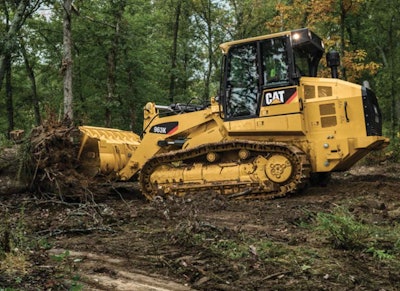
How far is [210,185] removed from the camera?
365 inches

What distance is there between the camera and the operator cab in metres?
8.84

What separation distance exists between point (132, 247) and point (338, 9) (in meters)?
15.2

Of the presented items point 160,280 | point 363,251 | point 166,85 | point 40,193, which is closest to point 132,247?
point 160,280

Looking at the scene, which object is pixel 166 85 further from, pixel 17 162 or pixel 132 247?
pixel 132 247

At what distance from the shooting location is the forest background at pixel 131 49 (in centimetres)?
1798

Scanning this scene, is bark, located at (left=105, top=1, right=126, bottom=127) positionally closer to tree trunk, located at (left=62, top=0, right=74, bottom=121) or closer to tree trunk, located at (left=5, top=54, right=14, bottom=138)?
tree trunk, located at (left=62, top=0, right=74, bottom=121)

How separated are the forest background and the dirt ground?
A: 9.41m

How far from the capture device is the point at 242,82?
30.3 ft

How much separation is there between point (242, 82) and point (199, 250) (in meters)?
5.25

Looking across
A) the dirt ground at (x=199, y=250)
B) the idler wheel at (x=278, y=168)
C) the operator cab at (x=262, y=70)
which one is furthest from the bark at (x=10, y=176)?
the idler wheel at (x=278, y=168)

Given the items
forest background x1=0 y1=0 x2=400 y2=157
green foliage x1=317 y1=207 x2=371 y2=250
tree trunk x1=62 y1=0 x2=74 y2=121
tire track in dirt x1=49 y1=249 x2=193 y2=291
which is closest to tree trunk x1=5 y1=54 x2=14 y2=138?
forest background x1=0 y1=0 x2=400 y2=157

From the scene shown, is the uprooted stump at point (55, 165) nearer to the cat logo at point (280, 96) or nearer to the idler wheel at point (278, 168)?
the idler wheel at point (278, 168)

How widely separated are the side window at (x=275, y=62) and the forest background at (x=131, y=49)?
8057 millimetres

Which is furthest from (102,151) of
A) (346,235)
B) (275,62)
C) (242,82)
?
(346,235)
